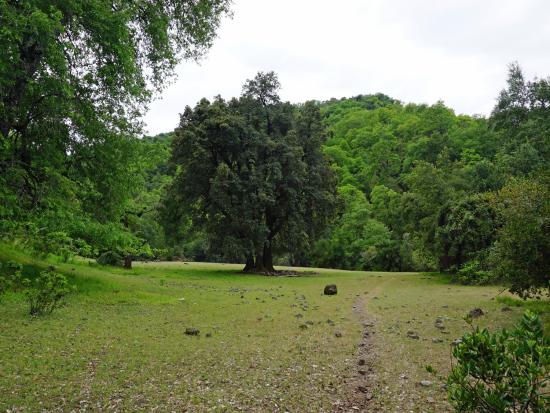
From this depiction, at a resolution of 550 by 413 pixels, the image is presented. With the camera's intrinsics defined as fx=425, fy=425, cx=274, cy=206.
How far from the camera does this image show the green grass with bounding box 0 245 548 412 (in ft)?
20.6

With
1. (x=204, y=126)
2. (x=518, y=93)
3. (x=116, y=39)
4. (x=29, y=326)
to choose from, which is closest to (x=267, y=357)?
(x=29, y=326)

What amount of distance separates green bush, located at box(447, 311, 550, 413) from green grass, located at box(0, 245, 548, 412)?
2875 millimetres

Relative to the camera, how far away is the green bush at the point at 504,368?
11.2 ft

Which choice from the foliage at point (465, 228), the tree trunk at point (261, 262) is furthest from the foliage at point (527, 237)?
the tree trunk at point (261, 262)

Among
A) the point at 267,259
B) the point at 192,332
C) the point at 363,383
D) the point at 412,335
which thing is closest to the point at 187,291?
the point at 192,332

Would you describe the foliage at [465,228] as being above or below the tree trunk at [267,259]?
above

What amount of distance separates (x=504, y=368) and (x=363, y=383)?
4064mm

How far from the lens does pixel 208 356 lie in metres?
8.63

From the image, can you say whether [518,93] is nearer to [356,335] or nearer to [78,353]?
[356,335]

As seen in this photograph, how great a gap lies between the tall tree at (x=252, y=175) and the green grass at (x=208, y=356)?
20.2 m

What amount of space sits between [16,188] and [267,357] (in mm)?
10946

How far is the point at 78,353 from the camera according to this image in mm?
8375

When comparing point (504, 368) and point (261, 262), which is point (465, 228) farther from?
point (504, 368)

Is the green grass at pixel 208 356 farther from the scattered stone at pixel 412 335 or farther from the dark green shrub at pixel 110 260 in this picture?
the dark green shrub at pixel 110 260
